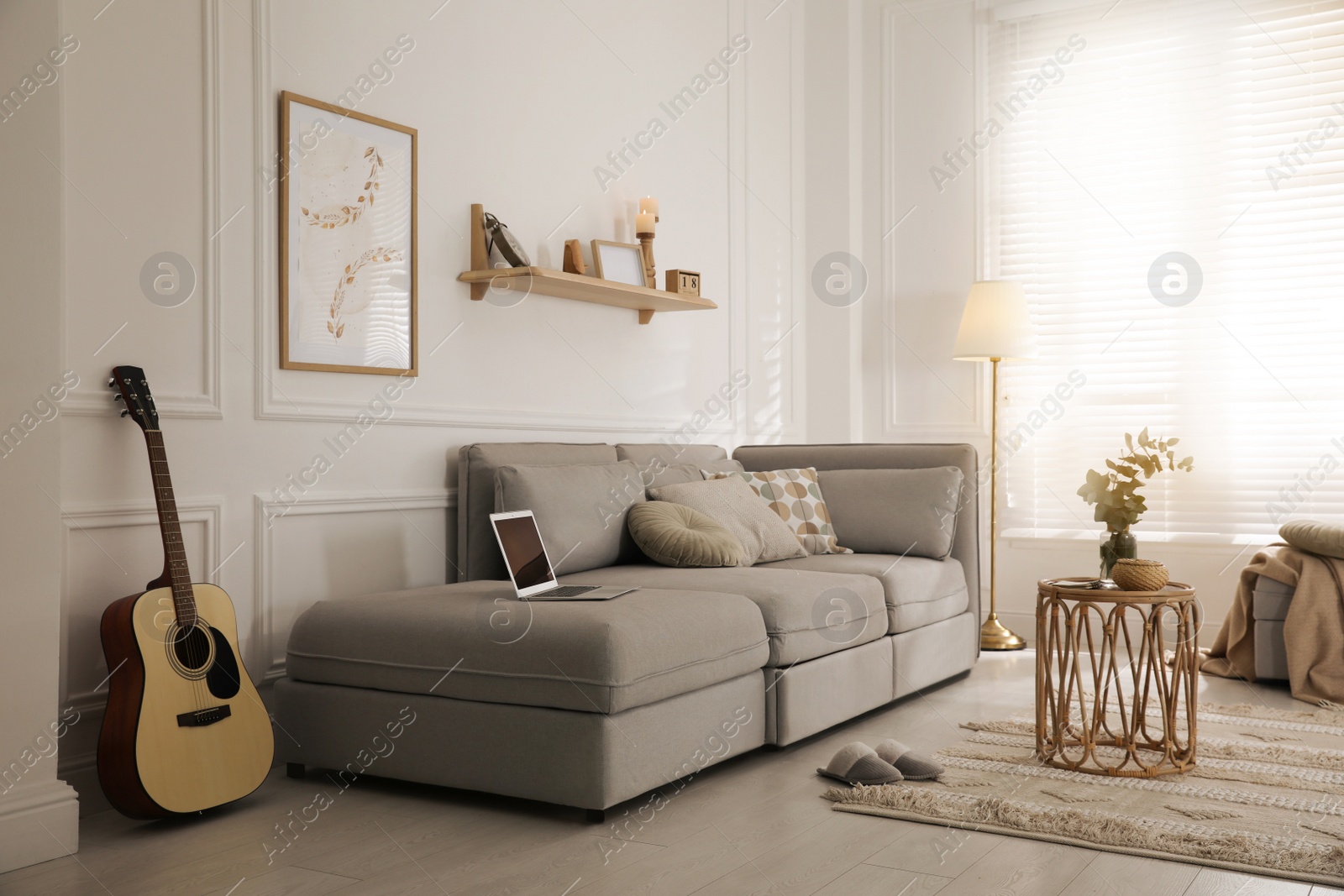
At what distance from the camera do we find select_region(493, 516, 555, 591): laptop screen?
2.93 meters

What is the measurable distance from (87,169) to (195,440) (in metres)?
0.67

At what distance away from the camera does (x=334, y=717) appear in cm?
283

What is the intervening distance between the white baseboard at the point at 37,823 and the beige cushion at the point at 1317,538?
12.7 ft

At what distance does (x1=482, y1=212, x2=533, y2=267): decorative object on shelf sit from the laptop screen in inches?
37.0

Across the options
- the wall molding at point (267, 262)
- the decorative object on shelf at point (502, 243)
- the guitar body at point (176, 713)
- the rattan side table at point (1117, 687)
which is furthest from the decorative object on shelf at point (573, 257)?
the rattan side table at point (1117, 687)

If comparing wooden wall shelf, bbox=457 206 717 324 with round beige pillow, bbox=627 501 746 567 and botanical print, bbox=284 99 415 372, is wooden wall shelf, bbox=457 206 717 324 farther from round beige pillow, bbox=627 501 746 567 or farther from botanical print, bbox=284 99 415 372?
round beige pillow, bbox=627 501 746 567

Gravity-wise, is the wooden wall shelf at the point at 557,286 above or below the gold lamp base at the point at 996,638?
above

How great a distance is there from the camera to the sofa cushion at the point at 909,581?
147 inches

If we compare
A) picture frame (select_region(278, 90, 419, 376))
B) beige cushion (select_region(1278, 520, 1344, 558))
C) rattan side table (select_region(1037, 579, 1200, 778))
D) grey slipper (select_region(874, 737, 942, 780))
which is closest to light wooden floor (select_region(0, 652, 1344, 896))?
grey slipper (select_region(874, 737, 942, 780))

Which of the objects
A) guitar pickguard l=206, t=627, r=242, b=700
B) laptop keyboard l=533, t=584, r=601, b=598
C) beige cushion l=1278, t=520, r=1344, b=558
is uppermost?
beige cushion l=1278, t=520, r=1344, b=558

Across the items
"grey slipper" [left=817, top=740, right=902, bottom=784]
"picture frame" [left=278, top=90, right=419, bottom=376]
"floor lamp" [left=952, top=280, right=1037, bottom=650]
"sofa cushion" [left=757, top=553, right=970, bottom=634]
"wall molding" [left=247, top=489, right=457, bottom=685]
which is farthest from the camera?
"floor lamp" [left=952, top=280, right=1037, bottom=650]

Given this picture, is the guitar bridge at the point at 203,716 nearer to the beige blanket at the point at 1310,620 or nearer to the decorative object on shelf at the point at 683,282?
the decorative object on shelf at the point at 683,282

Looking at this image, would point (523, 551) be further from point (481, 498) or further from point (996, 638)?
point (996, 638)

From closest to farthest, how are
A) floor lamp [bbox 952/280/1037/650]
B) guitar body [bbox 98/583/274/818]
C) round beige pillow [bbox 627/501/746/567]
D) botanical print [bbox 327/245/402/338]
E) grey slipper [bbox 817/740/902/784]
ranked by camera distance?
guitar body [bbox 98/583/274/818], grey slipper [bbox 817/740/902/784], botanical print [bbox 327/245/402/338], round beige pillow [bbox 627/501/746/567], floor lamp [bbox 952/280/1037/650]
